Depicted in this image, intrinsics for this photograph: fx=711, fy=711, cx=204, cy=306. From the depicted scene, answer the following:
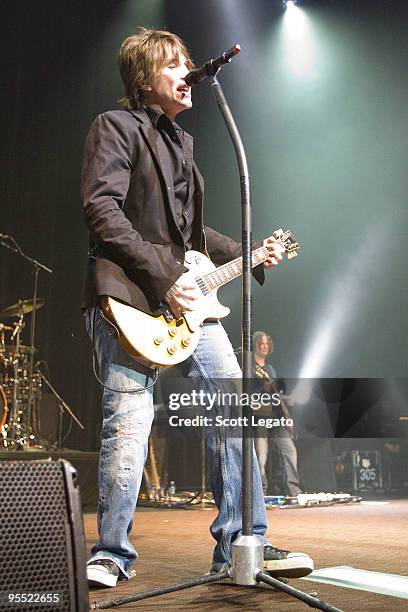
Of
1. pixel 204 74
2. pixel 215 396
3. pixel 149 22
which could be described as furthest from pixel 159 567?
pixel 149 22

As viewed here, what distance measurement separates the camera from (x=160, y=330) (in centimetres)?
210

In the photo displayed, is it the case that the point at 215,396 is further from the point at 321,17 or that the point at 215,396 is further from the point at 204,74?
the point at 321,17

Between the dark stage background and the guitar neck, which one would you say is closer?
the guitar neck

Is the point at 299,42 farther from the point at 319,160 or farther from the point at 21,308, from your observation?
the point at 21,308

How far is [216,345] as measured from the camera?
90.1 inches

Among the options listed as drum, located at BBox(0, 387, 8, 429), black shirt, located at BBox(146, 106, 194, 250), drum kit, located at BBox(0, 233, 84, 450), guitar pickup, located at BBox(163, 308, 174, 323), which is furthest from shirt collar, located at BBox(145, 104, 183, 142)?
drum, located at BBox(0, 387, 8, 429)

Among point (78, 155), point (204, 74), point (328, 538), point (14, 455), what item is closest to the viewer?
point (204, 74)

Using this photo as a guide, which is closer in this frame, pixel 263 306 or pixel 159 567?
pixel 159 567

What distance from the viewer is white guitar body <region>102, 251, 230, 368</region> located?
2.01 meters

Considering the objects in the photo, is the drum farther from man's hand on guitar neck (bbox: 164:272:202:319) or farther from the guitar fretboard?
man's hand on guitar neck (bbox: 164:272:202:319)

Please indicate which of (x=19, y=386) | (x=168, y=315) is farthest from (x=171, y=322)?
(x=19, y=386)

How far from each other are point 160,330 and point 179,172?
59 cm

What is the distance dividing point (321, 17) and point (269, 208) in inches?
87.9

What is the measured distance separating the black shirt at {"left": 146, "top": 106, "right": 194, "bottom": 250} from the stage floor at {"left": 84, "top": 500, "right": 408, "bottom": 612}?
1076mm
